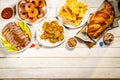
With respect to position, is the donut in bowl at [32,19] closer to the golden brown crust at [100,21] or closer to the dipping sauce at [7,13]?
the dipping sauce at [7,13]

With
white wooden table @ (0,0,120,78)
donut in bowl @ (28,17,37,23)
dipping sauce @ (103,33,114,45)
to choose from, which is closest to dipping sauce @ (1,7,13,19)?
white wooden table @ (0,0,120,78)

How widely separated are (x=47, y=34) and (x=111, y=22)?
0.58 metres

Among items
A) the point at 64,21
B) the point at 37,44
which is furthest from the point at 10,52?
the point at 64,21

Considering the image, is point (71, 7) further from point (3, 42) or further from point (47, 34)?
point (3, 42)

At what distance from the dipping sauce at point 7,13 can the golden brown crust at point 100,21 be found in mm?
709

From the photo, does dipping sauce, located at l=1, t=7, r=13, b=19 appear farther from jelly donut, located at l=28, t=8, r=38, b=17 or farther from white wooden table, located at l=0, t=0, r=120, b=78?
jelly donut, located at l=28, t=8, r=38, b=17

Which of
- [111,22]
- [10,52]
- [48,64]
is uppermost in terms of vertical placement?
[111,22]

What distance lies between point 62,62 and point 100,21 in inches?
19.5

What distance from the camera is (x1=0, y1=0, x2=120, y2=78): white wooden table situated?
2246 mm

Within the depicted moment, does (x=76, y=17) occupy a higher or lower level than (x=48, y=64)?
higher

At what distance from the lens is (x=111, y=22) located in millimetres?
2271

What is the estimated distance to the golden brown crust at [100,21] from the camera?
224 centimetres

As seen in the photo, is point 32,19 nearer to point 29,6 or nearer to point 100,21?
point 29,6

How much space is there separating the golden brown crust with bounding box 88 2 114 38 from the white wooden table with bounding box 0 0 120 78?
0.42 feet
